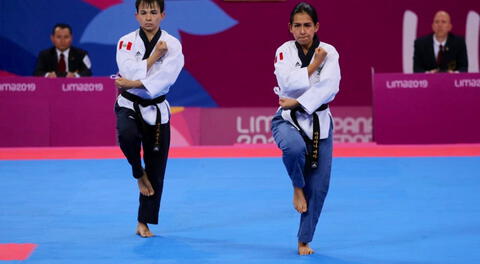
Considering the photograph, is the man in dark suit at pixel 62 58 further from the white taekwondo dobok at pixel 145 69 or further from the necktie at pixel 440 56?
the white taekwondo dobok at pixel 145 69

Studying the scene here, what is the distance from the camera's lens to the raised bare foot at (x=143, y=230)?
5488 mm

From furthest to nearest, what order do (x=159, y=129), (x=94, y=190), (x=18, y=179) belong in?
1. (x=18, y=179)
2. (x=94, y=190)
3. (x=159, y=129)

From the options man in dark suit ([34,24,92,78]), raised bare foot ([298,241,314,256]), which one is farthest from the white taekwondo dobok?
man in dark suit ([34,24,92,78])

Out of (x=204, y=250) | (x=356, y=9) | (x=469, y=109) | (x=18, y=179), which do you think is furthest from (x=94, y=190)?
(x=356, y=9)

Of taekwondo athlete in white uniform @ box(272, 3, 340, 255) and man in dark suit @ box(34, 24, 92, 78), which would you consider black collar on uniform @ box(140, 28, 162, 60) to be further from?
man in dark suit @ box(34, 24, 92, 78)

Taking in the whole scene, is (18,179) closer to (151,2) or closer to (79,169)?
(79,169)

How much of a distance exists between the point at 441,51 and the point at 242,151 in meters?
2.55

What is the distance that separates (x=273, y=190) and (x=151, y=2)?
2346 mm

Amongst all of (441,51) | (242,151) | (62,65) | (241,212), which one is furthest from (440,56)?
(241,212)

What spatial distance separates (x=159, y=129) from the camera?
548 cm

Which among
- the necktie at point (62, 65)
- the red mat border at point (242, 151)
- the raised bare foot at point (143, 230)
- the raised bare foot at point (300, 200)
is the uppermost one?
the necktie at point (62, 65)

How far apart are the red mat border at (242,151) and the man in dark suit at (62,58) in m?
1.02

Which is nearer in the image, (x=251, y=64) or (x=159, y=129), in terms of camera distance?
(x=159, y=129)

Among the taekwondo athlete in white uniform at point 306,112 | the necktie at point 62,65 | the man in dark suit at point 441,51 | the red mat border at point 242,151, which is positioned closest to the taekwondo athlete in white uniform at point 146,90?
the taekwondo athlete in white uniform at point 306,112
